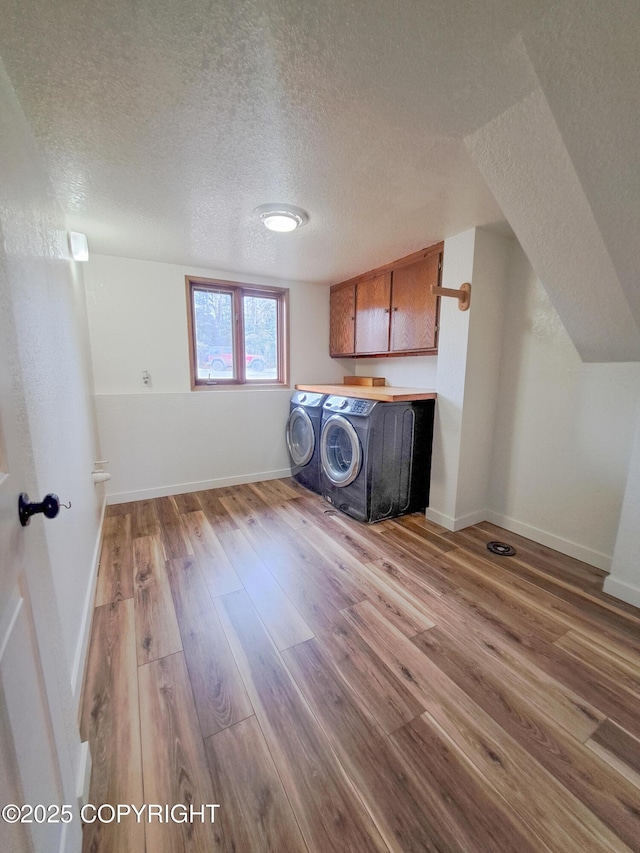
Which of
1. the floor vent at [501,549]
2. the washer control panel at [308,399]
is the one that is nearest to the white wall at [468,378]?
the floor vent at [501,549]

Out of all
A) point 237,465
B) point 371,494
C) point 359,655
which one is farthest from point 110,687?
point 237,465

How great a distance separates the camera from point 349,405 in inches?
103

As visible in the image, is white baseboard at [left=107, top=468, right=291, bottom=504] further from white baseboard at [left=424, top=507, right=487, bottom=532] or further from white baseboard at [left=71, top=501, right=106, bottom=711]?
white baseboard at [left=424, top=507, right=487, bottom=532]

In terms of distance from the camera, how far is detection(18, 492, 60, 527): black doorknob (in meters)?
0.62

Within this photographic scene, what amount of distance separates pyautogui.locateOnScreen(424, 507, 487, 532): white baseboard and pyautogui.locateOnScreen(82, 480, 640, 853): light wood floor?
0.36m

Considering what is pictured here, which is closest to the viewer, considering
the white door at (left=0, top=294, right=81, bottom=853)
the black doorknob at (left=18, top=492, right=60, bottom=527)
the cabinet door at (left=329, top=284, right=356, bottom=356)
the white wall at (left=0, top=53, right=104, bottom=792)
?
the white door at (left=0, top=294, right=81, bottom=853)

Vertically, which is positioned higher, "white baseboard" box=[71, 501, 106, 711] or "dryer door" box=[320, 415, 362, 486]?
"dryer door" box=[320, 415, 362, 486]

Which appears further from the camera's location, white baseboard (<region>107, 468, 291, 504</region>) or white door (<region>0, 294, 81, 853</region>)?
white baseboard (<region>107, 468, 291, 504</region>)

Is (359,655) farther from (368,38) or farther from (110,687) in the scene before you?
(368,38)

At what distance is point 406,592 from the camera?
1775 mm

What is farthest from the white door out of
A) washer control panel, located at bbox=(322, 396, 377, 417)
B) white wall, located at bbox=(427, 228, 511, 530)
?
white wall, located at bbox=(427, 228, 511, 530)

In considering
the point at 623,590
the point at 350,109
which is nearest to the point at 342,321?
the point at 350,109

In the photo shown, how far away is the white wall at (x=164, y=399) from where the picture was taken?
278 centimetres

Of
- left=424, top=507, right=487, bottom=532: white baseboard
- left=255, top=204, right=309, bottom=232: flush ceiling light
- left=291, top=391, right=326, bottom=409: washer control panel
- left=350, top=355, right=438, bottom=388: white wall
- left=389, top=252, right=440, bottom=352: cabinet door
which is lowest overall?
left=424, top=507, right=487, bottom=532: white baseboard
